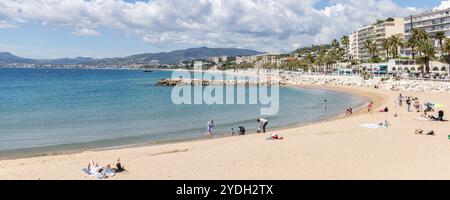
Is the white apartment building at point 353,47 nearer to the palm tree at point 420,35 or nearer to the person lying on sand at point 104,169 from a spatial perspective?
the palm tree at point 420,35

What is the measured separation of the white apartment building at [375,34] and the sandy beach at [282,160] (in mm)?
100817

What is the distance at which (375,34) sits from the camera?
135 meters

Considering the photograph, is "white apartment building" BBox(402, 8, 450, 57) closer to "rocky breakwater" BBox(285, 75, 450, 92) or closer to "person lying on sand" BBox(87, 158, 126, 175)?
"rocky breakwater" BBox(285, 75, 450, 92)

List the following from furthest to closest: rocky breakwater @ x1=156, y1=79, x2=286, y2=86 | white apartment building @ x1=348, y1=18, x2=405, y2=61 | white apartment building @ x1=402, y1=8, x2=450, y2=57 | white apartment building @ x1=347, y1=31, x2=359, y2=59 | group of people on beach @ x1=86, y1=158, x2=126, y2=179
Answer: white apartment building @ x1=347, y1=31, x2=359, y2=59 → white apartment building @ x1=348, y1=18, x2=405, y2=61 → rocky breakwater @ x1=156, y1=79, x2=286, y2=86 → white apartment building @ x1=402, y1=8, x2=450, y2=57 → group of people on beach @ x1=86, y1=158, x2=126, y2=179

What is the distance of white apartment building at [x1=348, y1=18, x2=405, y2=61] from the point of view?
12825 cm

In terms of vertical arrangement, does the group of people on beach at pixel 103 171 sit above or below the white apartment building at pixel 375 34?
below

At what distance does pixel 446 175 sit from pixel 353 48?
155 metres

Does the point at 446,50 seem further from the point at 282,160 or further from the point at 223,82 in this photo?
the point at 282,160

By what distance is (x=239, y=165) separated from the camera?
1590 cm

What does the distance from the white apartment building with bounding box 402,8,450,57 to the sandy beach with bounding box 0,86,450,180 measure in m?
82.3

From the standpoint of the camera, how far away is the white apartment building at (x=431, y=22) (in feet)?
312

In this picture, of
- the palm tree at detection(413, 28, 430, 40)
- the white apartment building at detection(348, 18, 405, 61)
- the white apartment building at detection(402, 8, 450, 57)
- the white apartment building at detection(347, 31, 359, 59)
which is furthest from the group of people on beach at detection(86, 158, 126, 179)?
the white apartment building at detection(347, 31, 359, 59)

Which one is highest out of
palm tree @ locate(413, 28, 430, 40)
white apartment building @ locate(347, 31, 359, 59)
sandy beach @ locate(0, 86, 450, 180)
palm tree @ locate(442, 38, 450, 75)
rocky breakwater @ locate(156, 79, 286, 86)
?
white apartment building @ locate(347, 31, 359, 59)

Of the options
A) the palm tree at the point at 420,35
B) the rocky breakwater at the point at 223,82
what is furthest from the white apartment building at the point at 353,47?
the palm tree at the point at 420,35
